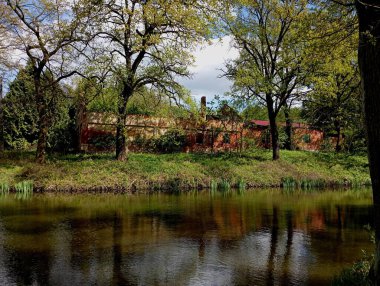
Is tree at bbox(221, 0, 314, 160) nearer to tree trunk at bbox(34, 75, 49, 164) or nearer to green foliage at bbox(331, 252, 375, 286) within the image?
tree trunk at bbox(34, 75, 49, 164)

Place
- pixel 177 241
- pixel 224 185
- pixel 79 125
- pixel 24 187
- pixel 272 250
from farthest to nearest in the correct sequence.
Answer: pixel 79 125 → pixel 224 185 → pixel 24 187 → pixel 177 241 → pixel 272 250

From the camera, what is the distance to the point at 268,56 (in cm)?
3325

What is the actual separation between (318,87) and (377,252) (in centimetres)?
2671

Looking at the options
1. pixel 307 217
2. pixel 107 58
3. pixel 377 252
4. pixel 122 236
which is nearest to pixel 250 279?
pixel 377 252

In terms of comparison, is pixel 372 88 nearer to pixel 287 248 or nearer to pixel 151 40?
pixel 287 248

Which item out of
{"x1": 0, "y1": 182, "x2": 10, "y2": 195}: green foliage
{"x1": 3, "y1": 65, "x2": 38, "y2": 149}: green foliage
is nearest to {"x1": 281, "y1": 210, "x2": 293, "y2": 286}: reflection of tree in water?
{"x1": 0, "y1": 182, "x2": 10, "y2": 195}: green foliage

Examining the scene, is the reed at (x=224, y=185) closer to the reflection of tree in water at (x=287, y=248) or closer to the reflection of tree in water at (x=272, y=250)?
the reflection of tree in water at (x=287, y=248)

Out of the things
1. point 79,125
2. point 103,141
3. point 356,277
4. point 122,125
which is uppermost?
point 79,125

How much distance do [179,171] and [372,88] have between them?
21822 mm

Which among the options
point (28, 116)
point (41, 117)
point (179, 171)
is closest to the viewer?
point (41, 117)

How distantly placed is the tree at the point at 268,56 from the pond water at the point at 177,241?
13308 millimetres

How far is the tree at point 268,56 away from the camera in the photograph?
31.0 meters

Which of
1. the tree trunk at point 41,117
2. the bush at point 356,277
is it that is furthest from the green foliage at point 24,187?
the bush at point 356,277

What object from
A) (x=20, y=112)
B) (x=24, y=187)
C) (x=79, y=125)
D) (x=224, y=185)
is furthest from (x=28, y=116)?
(x=224, y=185)
